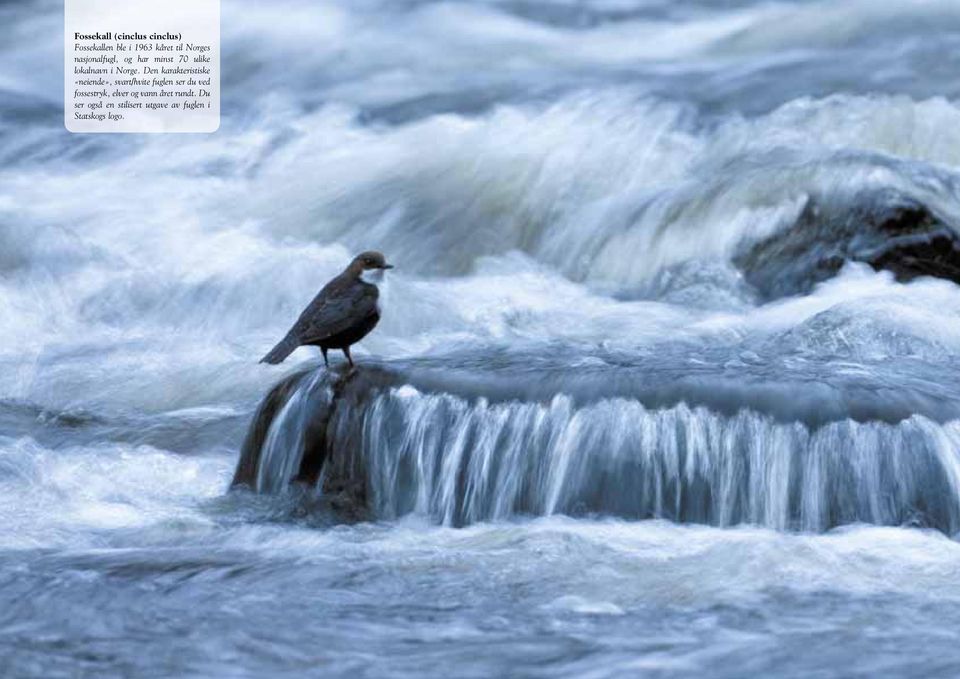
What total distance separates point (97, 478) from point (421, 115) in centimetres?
569

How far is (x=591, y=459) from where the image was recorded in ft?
17.4

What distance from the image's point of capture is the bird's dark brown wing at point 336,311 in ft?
19.0

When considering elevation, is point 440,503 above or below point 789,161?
below

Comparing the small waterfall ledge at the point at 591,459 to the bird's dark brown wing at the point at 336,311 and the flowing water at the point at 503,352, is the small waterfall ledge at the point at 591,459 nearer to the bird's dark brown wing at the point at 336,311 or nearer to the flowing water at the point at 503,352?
the flowing water at the point at 503,352

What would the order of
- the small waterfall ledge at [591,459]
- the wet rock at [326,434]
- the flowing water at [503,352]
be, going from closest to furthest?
the flowing water at [503,352], the small waterfall ledge at [591,459], the wet rock at [326,434]

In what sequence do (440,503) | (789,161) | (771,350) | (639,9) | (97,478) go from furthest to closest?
(639,9) → (789,161) → (771,350) → (97,478) → (440,503)

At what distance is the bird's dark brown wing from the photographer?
578 centimetres

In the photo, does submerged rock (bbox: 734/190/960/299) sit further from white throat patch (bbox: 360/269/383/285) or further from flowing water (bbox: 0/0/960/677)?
white throat patch (bbox: 360/269/383/285)

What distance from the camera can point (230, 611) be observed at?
4.34 m

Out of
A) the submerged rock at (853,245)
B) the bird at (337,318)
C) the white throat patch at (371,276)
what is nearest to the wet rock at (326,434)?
the bird at (337,318)

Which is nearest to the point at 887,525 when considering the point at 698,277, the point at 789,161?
the point at 698,277

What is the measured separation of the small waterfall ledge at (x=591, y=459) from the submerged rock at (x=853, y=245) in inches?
126

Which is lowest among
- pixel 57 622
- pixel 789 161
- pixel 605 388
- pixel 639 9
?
pixel 57 622

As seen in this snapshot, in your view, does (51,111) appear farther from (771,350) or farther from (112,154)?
(771,350)
